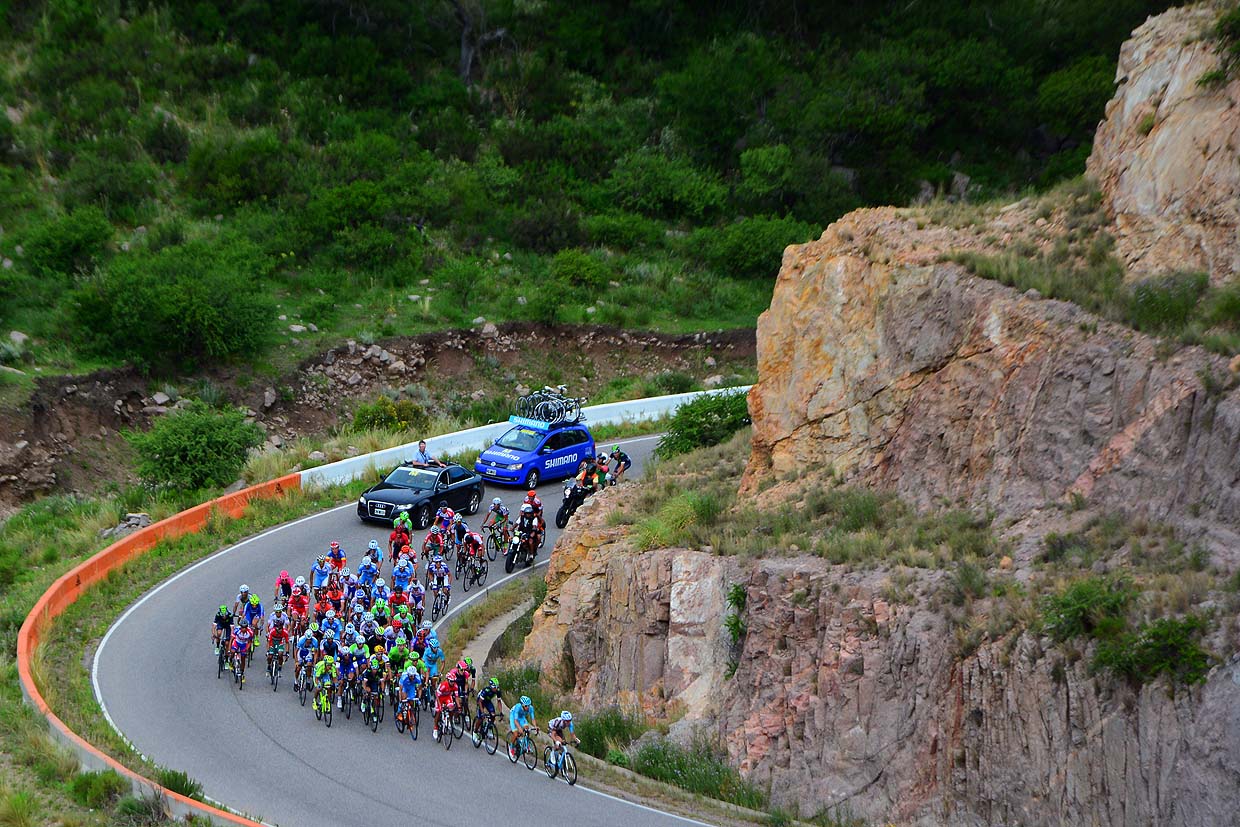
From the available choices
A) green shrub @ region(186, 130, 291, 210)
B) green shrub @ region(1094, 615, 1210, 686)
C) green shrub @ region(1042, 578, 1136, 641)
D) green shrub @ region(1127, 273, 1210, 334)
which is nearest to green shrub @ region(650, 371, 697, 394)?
green shrub @ region(186, 130, 291, 210)

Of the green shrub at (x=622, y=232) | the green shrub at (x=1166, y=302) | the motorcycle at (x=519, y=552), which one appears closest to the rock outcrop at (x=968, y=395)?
the green shrub at (x=1166, y=302)

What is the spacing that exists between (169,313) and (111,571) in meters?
15.6

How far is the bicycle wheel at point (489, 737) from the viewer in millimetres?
17672

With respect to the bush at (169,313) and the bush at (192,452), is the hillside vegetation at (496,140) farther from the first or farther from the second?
the bush at (192,452)

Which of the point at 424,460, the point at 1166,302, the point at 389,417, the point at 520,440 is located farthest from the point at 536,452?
A: the point at 1166,302

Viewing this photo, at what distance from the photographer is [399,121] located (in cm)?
5372

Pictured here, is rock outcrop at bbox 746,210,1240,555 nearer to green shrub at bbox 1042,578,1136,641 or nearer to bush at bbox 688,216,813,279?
green shrub at bbox 1042,578,1136,641

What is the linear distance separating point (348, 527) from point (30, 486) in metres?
10.7

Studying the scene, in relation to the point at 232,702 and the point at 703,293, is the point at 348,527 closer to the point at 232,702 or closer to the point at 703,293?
the point at 232,702

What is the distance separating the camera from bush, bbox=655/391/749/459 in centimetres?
3131

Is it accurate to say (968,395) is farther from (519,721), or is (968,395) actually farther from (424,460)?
(424,460)

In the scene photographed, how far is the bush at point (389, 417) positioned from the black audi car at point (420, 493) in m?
7.09

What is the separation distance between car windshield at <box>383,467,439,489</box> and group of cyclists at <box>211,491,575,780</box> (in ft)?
17.7

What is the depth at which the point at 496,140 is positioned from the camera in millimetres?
54531
